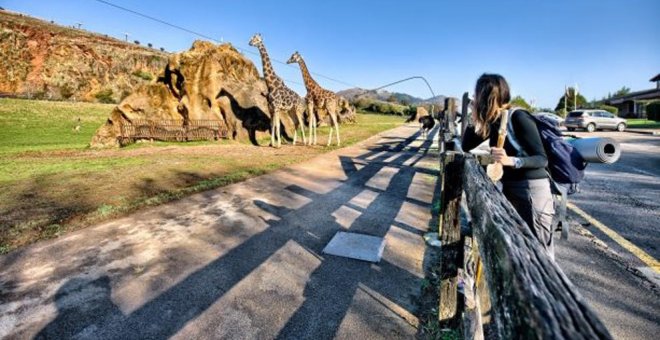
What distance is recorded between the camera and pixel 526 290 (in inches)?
31.4

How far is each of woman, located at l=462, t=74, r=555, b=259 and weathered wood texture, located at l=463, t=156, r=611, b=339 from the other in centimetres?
149

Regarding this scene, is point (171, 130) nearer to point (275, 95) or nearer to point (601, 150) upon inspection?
point (275, 95)

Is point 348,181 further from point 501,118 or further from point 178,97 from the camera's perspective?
point 178,97

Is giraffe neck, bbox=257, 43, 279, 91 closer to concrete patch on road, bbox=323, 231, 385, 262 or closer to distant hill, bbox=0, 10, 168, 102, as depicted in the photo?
concrete patch on road, bbox=323, 231, 385, 262

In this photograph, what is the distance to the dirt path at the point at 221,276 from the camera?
2.78 meters

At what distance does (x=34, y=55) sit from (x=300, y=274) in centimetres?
6513

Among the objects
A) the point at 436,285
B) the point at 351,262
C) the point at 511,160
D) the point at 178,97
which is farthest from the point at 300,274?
the point at 178,97

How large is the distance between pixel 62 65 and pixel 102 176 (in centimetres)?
5763

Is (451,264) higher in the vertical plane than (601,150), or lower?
lower

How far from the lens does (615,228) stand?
488cm

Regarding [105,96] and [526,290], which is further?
[105,96]

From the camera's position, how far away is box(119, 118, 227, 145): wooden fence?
47.6 ft

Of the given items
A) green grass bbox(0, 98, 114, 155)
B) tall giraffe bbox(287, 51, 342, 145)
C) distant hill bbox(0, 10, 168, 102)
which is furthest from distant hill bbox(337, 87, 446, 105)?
distant hill bbox(0, 10, 168, 102)

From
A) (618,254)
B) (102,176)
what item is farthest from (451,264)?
(102,176)
